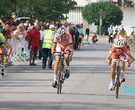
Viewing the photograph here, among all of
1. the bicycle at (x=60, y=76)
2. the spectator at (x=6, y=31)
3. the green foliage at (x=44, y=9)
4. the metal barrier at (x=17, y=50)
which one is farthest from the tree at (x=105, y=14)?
the bicycle at (x=60, y=76)

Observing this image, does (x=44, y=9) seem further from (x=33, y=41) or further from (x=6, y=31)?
(x=6, y=31)

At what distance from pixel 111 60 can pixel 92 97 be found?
1107 mm

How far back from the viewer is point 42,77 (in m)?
18.5

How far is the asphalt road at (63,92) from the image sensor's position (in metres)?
12.0

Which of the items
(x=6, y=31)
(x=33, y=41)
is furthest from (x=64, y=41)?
(x=33, y=41)

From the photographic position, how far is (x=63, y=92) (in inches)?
568

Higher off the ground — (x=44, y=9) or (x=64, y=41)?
(x=44, y=9)

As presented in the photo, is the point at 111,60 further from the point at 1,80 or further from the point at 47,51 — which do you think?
the point at 47,51

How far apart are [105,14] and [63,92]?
58.1m

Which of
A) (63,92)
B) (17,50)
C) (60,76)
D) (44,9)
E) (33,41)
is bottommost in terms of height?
(63,92)

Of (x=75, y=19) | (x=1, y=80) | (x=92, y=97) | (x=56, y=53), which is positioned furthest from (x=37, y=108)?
→ (x=75, y=19)

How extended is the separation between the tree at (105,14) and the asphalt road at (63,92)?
166ft

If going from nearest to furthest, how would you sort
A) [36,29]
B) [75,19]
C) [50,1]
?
[36,29]
[50,1]
[75,19]

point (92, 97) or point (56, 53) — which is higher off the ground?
point (56, 53)
